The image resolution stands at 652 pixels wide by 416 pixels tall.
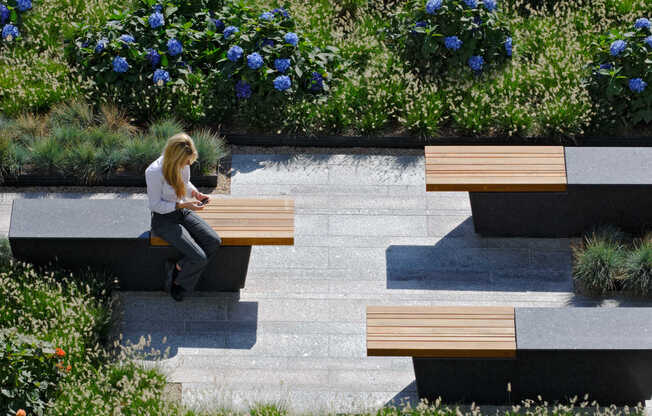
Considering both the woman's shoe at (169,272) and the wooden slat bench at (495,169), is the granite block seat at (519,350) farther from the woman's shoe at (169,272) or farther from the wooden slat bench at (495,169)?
the woman's shoe at (169,272)

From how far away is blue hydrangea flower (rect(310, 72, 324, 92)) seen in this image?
1020 centimetres

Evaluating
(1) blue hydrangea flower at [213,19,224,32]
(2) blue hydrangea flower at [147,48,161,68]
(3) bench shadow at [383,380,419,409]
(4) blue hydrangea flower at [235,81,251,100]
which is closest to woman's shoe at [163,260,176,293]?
(3) bench shadow at [383,380,419,409]

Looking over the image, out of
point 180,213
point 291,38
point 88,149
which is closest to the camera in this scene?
point 180,213

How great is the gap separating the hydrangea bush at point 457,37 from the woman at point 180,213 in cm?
356

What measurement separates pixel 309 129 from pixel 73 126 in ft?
7.70

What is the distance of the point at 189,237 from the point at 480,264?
8.54 ft

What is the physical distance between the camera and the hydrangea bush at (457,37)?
1043cm

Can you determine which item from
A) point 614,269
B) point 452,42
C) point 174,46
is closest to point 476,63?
point 452,42

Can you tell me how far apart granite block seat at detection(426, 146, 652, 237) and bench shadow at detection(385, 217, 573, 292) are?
0.14 metres

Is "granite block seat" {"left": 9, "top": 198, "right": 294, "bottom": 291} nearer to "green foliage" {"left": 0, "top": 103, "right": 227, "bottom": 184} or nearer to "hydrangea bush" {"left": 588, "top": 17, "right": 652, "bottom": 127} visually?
"green foliage" {"left": 0, "top": 103, "right": 227, "bottom": 184}

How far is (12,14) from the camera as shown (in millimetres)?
11016

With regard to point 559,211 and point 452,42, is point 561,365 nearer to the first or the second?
point 559,211

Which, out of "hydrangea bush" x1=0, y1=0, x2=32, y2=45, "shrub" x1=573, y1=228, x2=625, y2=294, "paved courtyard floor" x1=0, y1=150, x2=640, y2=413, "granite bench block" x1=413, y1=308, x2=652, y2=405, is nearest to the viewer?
"granite bench block" x1=413, y1=308, x2=652, y2=405

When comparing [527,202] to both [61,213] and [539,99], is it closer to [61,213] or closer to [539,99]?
[539,99]
